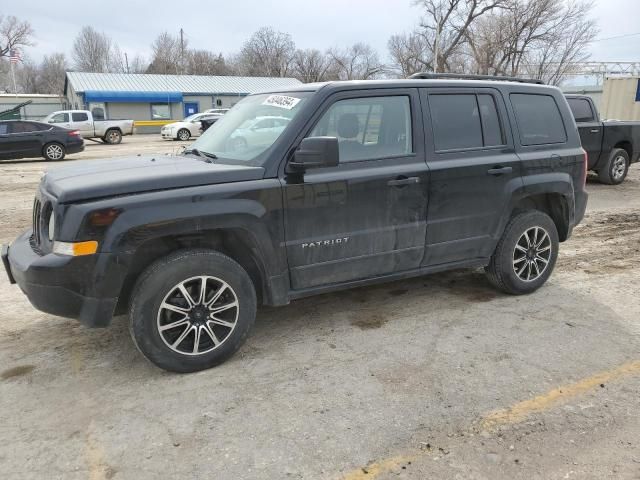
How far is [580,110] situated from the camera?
1123 centimetres

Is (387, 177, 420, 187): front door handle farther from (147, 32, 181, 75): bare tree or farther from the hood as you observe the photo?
(147, 32, 181, 75): bare tree

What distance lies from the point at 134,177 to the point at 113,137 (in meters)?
27.7

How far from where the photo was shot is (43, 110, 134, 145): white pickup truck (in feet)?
87.6

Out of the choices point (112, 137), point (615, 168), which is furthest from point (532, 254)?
point (112, 137)

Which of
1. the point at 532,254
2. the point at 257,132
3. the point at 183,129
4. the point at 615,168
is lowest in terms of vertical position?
the point at 532,254

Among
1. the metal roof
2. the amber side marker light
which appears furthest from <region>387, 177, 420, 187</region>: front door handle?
the metal roof

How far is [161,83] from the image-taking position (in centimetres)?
4950

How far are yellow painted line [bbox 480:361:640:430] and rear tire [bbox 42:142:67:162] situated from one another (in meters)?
18.2

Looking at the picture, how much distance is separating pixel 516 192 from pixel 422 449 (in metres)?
2.71

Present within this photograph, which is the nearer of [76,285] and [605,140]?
[76,285]

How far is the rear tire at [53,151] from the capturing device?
57.6 feet

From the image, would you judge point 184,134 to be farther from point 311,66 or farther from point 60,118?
point 311,66

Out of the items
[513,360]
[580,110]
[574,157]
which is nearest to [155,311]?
[513,360]

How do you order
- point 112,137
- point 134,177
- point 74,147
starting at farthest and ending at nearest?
point 112,137 < point 74,147 < point 134,177
